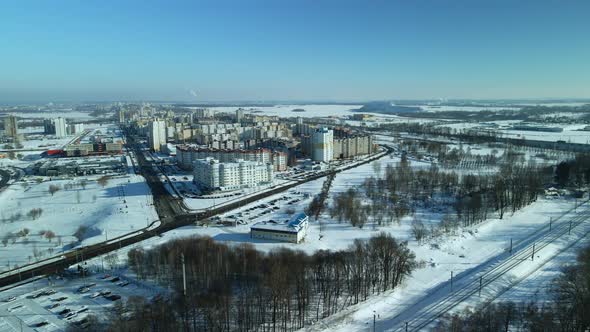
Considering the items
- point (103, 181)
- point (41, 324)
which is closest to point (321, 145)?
point (103, 181)

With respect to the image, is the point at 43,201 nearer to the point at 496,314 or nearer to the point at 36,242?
the point at 36,242

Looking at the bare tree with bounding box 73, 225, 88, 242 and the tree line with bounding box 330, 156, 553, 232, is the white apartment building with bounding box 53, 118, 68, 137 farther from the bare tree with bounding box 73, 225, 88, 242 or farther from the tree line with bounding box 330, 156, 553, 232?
the tree line with bounding box 330, 156, 553, 232

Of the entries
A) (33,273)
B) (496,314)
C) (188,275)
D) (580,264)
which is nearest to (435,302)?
(496,314)

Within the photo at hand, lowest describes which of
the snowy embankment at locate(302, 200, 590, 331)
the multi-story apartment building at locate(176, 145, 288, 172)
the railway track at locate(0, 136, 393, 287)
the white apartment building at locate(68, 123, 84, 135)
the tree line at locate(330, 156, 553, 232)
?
the snowy embankment at locate(302, 200, 590, 331)

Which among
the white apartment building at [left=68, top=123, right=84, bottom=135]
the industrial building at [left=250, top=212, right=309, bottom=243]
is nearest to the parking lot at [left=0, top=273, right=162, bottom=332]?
the industrial building at [left=250, top=212, right=309, bottom=243]

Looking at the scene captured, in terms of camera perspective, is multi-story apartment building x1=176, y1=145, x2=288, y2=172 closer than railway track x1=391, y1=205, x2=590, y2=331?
No

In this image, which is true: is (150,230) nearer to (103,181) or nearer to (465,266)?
(103,181)
